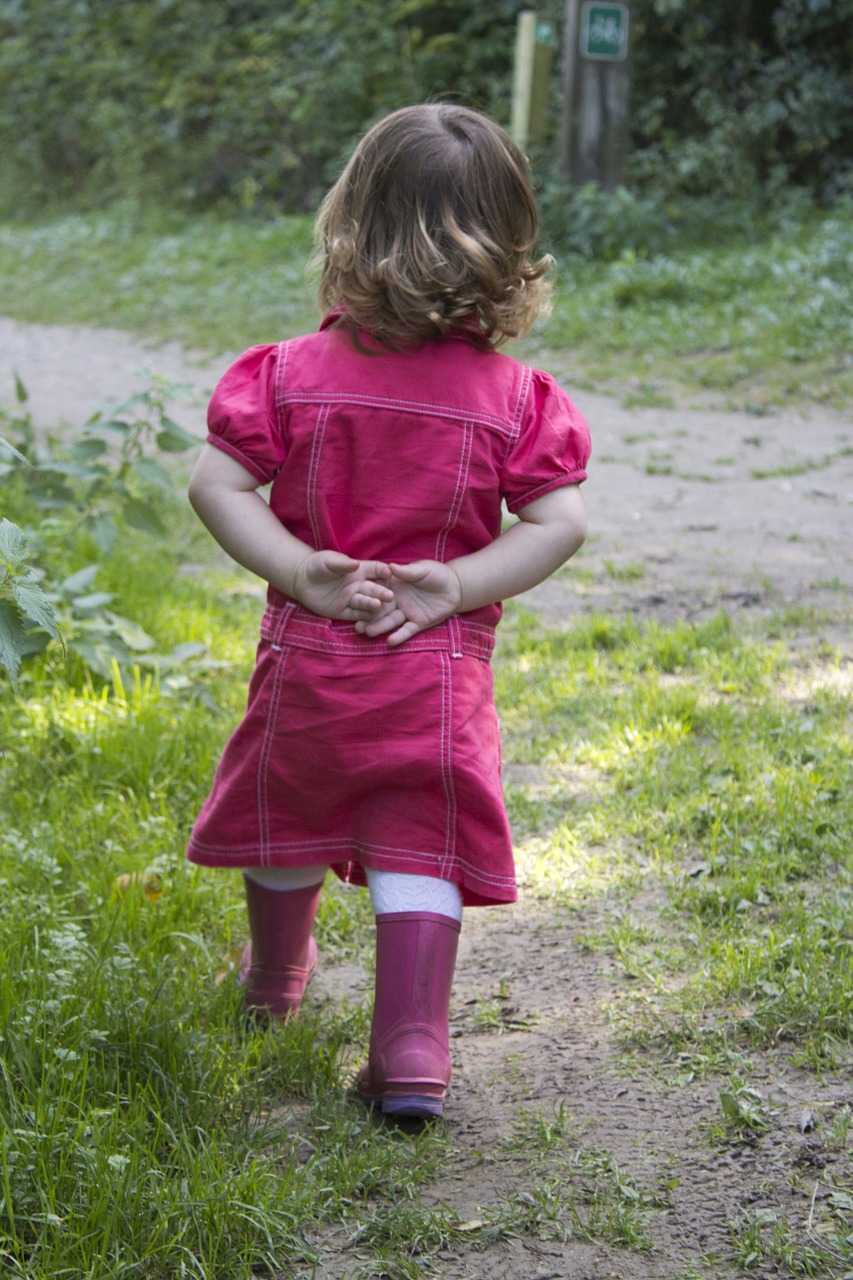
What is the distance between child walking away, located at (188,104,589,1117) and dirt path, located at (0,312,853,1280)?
0.19 meters

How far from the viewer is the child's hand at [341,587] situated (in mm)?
1882

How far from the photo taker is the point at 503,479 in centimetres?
199

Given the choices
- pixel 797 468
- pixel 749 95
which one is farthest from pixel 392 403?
pixel 749 95

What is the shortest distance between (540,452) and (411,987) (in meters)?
0.82

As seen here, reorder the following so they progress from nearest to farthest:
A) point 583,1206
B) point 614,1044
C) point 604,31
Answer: point 583,1206
point 614,1044
point 604,31

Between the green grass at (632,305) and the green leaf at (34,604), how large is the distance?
16.8 ft

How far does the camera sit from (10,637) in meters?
1.62

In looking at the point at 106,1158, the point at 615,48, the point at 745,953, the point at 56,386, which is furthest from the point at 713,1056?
the point at 615,48

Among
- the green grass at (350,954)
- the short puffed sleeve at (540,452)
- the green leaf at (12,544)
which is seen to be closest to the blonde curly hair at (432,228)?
the short puffed sleeve at (540,452)

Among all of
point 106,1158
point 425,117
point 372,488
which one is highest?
point 425,117

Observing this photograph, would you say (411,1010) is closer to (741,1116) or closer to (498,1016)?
(498,1016)

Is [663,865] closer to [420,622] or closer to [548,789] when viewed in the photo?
[548,789]

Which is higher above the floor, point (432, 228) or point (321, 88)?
point (432, 228)

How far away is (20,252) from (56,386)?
22.7ft
